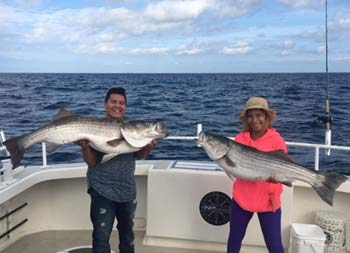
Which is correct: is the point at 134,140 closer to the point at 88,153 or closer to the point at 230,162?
the point at 88,153

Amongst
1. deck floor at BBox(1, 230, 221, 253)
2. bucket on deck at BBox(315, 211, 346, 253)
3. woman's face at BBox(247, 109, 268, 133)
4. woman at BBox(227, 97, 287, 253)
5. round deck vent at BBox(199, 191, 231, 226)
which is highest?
woman's face at BBox(247, 109, 268, 133)

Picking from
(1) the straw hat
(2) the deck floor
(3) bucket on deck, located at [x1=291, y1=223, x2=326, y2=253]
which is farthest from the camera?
(2) the deck floor

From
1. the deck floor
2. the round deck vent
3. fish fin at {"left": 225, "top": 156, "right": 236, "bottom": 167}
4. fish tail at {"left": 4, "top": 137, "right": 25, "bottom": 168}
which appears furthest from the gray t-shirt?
the deck floor

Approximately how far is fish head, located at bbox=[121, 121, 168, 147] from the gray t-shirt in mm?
320

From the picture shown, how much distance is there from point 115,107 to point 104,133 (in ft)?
0.92

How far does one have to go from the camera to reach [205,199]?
473 centimetres

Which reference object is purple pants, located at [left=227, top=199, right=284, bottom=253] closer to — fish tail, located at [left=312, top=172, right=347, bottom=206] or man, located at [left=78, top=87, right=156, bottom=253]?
fish tail, located at [left=312, top=172, right=347, bottom=206]

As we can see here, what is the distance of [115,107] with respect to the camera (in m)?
3.49

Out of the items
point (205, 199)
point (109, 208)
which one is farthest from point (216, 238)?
point (109, 208)

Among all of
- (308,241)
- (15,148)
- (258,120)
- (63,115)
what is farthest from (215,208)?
(15,148)

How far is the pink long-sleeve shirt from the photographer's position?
139 inches

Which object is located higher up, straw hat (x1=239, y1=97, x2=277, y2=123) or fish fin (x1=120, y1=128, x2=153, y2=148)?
straw hat (x1=239, y1=97, x2=277, y2=123)

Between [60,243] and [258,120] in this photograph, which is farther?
[60,243]

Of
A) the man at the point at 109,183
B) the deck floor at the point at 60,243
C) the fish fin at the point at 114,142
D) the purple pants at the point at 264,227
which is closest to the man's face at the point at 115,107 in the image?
the man at the point at 109,183
